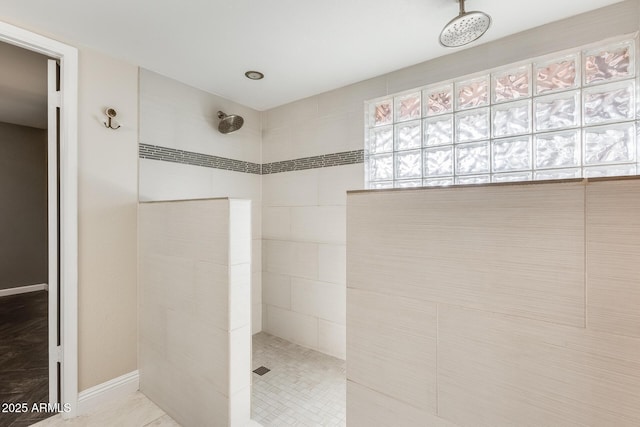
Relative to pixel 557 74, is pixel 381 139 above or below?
below

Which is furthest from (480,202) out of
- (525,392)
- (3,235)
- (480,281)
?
(3,235)

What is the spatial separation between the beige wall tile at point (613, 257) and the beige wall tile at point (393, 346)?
0.35 m

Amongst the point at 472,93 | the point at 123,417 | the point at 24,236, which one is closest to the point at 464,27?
the point at 472,93

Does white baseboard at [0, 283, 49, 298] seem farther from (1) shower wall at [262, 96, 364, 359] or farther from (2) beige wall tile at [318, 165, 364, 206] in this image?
(2) beige wall tile at [318, 165, 364, 206]

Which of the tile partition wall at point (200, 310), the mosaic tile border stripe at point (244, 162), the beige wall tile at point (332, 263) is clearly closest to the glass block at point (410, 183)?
the mosaic tile border stripe at point (244, 162)

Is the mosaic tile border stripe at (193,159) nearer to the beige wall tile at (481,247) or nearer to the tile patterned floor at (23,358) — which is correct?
the tile patterned floor at (23,358)

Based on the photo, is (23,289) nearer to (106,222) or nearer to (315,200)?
(106,222)

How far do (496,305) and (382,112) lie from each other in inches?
73.2

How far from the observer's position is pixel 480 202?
0.73 meters

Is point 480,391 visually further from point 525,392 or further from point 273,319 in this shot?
point 273,319

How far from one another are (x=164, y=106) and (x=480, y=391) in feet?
8.35

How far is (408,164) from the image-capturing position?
2.12 m

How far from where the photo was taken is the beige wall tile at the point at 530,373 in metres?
0.58

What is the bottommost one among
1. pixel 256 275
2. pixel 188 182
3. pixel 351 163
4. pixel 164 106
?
pixel 256 275
